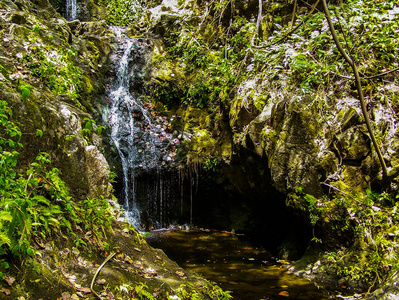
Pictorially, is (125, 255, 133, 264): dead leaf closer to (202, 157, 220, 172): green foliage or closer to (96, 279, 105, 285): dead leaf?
(96, 279, 105, 285): dead leaf

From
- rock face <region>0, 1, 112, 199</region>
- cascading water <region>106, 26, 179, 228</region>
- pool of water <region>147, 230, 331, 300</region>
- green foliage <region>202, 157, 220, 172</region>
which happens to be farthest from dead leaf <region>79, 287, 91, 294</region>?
cascading water <region>106, 26, 179, 228</region>

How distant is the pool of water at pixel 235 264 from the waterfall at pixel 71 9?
1283cm

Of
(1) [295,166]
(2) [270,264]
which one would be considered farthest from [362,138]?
(2) [270,264]

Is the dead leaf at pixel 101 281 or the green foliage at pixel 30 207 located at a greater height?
the green foliage at pixel 30 207

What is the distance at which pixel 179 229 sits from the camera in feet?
29.2

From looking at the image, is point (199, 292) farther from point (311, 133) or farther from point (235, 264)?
point (311, 133)

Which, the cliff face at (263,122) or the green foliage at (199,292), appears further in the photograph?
the cliff face at (263,122)

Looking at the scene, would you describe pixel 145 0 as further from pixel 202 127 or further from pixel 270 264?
pixel 270 264

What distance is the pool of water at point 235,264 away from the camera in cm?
411

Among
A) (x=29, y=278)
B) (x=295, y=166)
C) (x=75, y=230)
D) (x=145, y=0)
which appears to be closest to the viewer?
(x=29, y=278)

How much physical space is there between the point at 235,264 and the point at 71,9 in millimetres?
15619

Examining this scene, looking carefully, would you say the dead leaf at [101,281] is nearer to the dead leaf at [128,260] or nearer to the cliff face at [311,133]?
the dead leaf at [128,260]

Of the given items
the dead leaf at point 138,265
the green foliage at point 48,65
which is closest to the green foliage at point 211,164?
the green foliage at point 48,65

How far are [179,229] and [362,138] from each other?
20.3 feet
